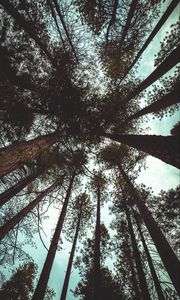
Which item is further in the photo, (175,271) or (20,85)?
(20,85)

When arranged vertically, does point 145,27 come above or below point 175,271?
above

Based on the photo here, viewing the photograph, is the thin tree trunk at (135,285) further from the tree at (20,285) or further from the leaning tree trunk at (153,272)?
the tree at (20,285)

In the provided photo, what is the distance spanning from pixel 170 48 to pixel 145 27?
2.11 metres

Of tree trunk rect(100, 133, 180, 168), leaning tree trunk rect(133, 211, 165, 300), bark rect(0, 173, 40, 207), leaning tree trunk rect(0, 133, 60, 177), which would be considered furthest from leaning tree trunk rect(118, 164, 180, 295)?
bark rect(0, 173, 40, 207)

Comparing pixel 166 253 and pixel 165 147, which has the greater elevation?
pixel 166 253

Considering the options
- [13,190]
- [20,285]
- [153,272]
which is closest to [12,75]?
[13,190]

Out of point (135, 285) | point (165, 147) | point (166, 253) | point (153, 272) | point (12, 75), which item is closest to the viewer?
point (165, 147)

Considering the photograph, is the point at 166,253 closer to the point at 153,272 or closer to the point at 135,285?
the point at 153,272

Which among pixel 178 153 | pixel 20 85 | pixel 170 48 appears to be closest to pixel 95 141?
pixel 20 85

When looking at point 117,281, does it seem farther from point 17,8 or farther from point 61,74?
point 17,8

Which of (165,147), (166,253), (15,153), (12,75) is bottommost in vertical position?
(165,147)

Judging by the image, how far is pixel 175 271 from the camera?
3910mm

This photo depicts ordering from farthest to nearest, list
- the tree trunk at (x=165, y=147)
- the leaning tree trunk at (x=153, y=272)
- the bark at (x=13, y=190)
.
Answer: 1. the leaning tree trunk at (x=153, y=272)
2. the bark at (x=13, y=190)
3. the tree trunk at (x=165, y=147)

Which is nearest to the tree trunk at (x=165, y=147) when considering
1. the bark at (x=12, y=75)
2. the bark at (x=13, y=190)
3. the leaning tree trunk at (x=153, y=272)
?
the bark at (x=12, y=75)
